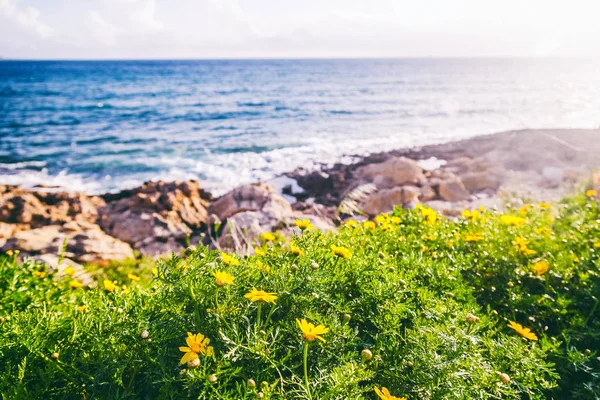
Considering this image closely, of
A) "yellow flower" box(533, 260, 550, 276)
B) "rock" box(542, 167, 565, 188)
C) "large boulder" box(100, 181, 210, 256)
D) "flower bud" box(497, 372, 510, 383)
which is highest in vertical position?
"flower bud" box(497, 372, 510, 383)

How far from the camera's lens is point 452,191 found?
1107 centimetres

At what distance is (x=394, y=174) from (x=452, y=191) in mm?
1850

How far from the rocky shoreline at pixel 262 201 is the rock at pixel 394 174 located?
1.3 inches

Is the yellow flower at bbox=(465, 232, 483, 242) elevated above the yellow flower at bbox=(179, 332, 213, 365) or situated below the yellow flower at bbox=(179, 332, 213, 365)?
below

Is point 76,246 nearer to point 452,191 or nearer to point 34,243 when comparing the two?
point 34,243

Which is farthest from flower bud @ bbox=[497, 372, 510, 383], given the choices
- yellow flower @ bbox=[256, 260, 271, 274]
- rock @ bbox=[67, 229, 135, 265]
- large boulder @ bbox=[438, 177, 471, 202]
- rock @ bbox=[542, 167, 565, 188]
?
rock @ bbox=[542, 167, 565, 188]

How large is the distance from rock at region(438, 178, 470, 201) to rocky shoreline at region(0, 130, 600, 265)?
38 millimetres

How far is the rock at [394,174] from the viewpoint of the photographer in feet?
38.5

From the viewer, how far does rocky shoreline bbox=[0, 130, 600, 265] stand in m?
7.21

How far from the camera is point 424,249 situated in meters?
3.21

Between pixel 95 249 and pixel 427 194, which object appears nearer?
pixel 95 249

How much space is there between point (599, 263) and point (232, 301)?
2911mm

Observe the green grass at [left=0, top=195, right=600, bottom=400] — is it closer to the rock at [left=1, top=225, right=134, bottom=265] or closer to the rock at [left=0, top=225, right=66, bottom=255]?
the rock at [left=1, top=225, right=134, bottom=265]

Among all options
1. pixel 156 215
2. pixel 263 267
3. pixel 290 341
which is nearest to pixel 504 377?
pixel 290 341
